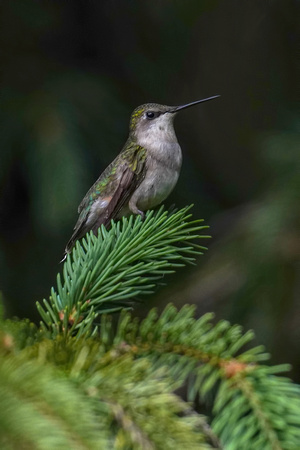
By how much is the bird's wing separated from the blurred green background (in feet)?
0.39

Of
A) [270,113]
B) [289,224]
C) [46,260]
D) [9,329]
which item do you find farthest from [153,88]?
[9,329]

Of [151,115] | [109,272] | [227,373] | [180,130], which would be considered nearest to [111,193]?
[151,115]

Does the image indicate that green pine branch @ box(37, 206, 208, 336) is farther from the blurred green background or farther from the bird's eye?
the bird's eye

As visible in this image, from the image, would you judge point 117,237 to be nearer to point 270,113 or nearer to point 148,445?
point 148,445

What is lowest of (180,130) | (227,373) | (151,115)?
(227,373)

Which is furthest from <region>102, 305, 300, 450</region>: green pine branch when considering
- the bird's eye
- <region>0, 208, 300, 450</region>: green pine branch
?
the bird's eye

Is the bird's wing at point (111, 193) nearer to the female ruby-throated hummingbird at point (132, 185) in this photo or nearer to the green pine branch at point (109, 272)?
the female ruby-throated hummingbird at point (132, 185)

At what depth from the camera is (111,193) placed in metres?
2.14

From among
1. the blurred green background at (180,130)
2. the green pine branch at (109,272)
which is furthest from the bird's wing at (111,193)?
the green pine branch at (109,272)

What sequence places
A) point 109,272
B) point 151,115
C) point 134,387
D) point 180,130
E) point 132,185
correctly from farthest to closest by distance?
point 180,130 → point 151,115 → point 132,185 → point 109,272 → point 134,387

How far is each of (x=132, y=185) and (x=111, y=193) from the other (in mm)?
70

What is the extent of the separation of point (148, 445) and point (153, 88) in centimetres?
233

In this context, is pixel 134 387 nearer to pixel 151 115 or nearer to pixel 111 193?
pixel 111 193

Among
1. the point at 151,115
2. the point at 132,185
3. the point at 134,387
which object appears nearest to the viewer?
the point at 134,387
